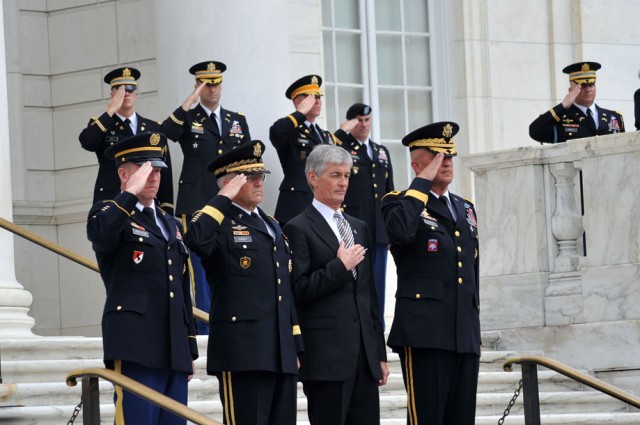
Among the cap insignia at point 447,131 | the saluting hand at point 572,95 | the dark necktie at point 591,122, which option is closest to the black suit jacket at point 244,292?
the cap insignia at point 447,131

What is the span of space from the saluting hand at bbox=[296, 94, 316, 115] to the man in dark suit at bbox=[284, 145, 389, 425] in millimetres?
3065

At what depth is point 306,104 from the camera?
12234mm

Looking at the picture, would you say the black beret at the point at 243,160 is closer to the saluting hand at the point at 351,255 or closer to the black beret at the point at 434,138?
the saluting hand at the point at 351,255

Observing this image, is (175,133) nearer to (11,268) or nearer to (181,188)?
(181,188)

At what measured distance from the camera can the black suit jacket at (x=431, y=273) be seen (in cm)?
920

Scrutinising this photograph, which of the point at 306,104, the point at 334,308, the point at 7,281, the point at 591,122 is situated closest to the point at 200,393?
the point at 7,281

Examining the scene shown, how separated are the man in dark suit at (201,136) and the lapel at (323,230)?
2958 millimetres

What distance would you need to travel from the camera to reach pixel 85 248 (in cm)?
1500

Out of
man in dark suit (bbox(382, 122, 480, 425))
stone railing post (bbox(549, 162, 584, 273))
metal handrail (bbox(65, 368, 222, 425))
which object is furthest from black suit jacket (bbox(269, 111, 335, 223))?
metal handrail (bbox(65, 368, 222, 425))

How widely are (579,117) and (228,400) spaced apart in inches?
225

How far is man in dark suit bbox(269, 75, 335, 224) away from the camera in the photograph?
12.2 meters

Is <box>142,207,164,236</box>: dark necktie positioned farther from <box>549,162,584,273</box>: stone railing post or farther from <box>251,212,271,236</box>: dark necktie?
<box>549,162,584,273</box>: stone railing post

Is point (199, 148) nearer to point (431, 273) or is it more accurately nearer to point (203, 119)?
point (203, 119)

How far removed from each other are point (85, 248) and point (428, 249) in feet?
20.4
